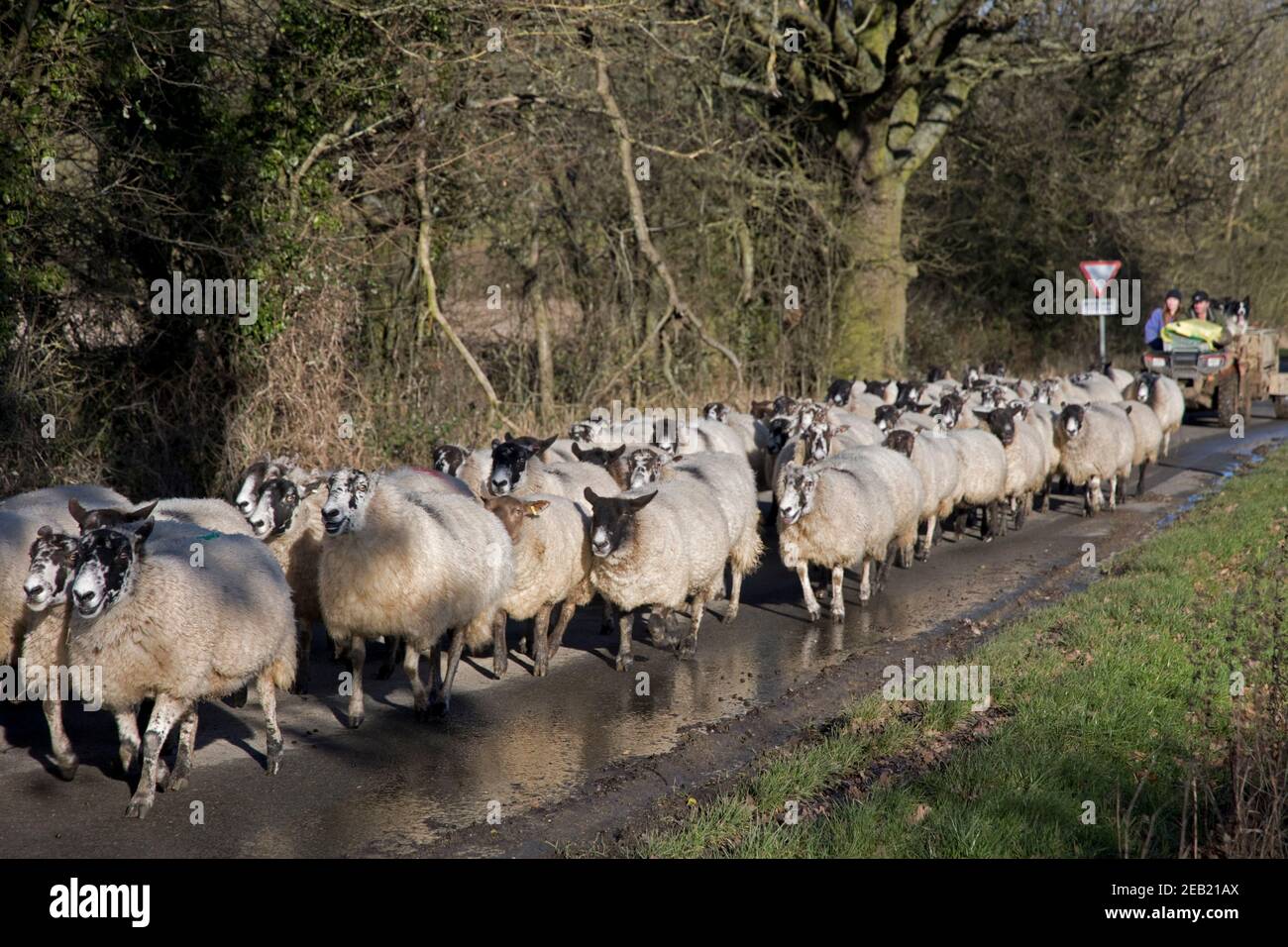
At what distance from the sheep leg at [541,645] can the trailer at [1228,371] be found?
60.3 ft

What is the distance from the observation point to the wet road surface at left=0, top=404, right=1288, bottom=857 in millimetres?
5863

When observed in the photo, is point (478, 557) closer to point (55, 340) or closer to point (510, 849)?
point (510, 849)

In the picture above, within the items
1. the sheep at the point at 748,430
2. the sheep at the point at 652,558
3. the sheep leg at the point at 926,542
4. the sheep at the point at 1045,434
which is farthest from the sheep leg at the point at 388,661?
the sheep at the point at 1045,434

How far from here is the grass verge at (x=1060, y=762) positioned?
5297mm

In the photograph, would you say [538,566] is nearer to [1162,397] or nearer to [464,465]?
[464,465]

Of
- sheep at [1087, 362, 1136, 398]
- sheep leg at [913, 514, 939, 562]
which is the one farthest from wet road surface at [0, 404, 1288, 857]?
sheep at [1087, 362, 1136, 398]

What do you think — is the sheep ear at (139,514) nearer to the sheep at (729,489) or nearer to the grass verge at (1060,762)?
the grass verge at (1060,762)

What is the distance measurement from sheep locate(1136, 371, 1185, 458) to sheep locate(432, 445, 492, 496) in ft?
39.1

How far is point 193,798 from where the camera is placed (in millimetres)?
6340

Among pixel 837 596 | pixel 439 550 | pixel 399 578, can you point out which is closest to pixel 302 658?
pixel 399 578

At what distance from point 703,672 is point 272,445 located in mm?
6827

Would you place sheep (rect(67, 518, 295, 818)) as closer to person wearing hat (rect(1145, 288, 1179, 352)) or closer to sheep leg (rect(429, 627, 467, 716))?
sheep leg (rect(429, 627, 467, 716))

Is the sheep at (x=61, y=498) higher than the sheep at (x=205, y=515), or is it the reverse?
the sheep at (x=61, y=498)
